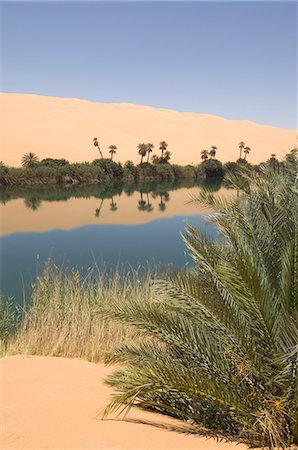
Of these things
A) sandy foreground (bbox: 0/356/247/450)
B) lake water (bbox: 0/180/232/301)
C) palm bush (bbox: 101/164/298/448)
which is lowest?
lake water (bbox: 0/180/232/301)

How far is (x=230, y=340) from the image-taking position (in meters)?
3.77

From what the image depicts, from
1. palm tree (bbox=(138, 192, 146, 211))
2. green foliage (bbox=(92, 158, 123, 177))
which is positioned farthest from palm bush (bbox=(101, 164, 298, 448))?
green foliage (bbox=(92, 158, 123, 177))

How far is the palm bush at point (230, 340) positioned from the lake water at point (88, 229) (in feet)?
8.53

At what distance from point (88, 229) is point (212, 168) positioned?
34.1 meters

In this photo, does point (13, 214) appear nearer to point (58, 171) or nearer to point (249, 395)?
point (58, 171)

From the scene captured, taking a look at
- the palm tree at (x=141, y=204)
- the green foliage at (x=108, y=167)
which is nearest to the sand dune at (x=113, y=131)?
the green foliage at (x=108, y=167)

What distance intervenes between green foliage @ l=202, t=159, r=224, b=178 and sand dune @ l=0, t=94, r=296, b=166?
14.1m

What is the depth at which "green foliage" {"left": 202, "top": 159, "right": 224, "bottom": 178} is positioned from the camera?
54.3 meters

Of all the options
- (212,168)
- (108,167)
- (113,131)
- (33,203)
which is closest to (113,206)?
(33,203)

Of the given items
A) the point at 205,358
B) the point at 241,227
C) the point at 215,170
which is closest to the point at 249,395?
the point at 205,358

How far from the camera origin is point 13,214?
26.6m

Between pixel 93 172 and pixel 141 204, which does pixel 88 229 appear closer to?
pixel 141 204

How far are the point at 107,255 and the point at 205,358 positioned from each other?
12317mm

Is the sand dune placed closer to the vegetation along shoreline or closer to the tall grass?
the vegetation along shoreline
